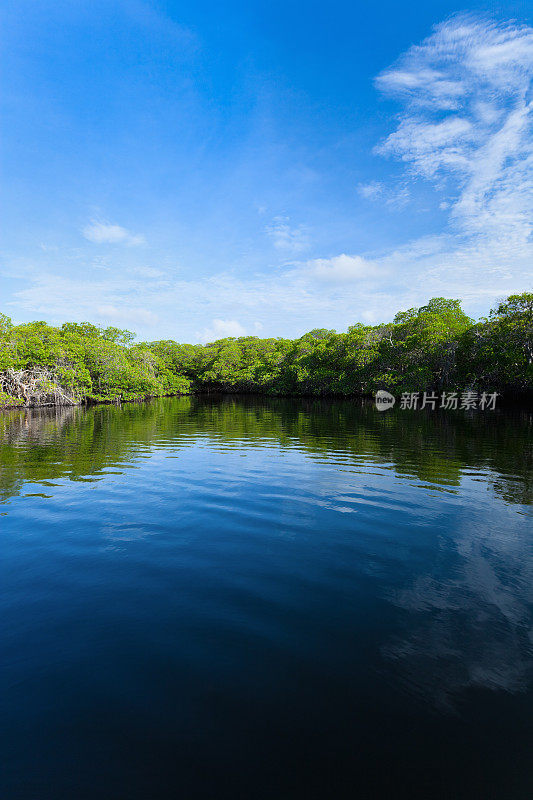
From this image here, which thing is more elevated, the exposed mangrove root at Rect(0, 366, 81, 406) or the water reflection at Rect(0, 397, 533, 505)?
the exposed mangrove root at Rect(0, 366, 81, 406)

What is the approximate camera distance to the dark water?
2934 millimetres

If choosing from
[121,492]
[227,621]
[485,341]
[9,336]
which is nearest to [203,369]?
[9,336]

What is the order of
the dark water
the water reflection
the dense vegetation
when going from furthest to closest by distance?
the dense vegetation
the water reflection
the dark water

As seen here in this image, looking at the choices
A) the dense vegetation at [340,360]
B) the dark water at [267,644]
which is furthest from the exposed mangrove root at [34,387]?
the dark water at [267,644]

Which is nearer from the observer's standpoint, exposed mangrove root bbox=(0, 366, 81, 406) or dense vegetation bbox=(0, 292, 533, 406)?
dense vegetation bbox=(0, 292, 533, 406)

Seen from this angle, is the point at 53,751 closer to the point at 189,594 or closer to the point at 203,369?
the point at 189,594

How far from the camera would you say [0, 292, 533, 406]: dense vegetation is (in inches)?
1686

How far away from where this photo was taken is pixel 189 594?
5465 mm

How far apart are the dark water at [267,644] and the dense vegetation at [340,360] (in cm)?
3978

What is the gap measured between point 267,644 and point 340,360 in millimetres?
62655

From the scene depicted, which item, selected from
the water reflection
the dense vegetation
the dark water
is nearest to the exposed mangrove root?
the dense vegetation


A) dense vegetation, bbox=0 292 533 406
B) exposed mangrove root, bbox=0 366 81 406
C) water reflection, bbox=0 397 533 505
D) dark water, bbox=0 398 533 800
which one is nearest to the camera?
dark water, bbox=0 398 533 800

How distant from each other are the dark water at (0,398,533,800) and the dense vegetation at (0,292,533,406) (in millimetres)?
39782

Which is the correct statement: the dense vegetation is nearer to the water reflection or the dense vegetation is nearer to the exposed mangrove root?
the exposed mangrove root
